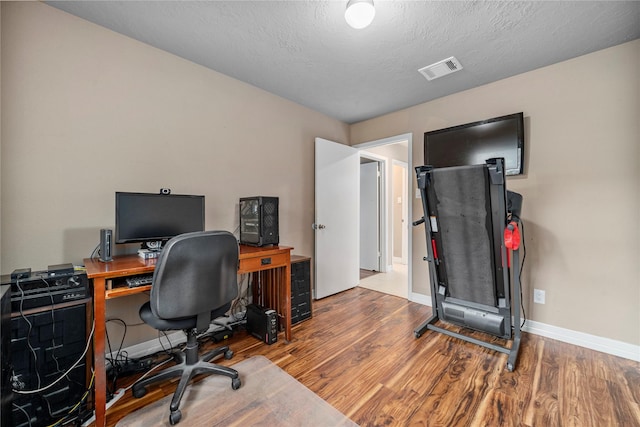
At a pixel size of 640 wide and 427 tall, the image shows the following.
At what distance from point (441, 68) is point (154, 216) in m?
2.73

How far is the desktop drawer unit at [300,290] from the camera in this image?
265 centimetres

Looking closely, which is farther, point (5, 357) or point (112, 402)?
point (112, 402)

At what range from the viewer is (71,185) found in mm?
1800

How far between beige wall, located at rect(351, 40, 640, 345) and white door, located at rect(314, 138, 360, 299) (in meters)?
1.78

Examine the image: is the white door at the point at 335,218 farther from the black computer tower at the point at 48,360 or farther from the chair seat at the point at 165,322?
the black computer tower at the point at 48,360

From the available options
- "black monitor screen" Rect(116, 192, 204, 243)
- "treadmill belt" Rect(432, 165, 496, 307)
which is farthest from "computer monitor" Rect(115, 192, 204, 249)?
"treadmill belt" Rect(432, 165, 496, 307)

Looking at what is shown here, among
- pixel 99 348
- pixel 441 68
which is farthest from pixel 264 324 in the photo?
pixel 441 68

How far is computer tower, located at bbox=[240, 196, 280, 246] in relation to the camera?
2385 millimetres

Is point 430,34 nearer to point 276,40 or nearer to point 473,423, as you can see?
point 276,40

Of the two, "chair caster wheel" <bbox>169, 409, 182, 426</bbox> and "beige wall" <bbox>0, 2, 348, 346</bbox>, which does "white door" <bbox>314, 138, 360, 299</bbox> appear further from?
"chair caster wheel" <bbox>169, 409, 182, 426</bbox>

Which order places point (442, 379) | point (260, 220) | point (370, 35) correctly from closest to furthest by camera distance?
→ point (442, 379)
point (370, 35)
point (260, 220)

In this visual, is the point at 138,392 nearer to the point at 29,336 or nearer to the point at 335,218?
the point at 29,336

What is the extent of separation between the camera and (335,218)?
3551mm

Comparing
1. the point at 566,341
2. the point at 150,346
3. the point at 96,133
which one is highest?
the point at 96,133
